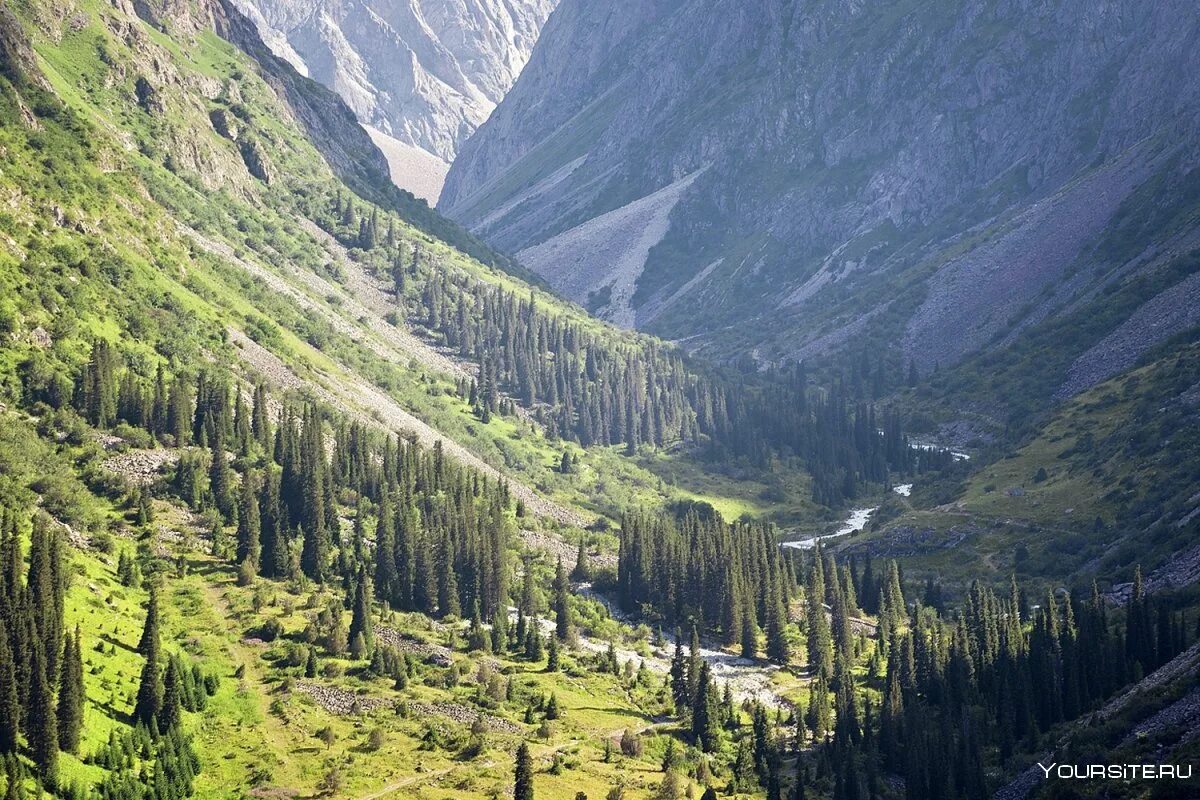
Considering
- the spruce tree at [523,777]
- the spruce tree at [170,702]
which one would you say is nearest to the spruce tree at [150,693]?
the spruce tree at [170,702]

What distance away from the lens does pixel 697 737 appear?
433ft

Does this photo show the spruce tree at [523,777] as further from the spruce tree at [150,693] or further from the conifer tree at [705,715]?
the conifer tree at [705,715]

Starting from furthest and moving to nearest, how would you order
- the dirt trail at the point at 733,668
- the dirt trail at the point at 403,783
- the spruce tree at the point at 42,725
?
the dirt trail at the point at 733,668 < the dirt trail at the point at 403,783 < the spruce tree at the point at 42,725

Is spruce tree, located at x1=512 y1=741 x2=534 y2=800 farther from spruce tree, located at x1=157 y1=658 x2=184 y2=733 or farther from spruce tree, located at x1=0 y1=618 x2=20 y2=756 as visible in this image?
spruce tree, located at x1=0 y1=618 x2=20 y2=756

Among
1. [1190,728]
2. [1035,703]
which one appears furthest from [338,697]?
[1190,728]

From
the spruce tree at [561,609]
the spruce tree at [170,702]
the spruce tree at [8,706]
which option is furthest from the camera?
the spruce tree at [561,609]

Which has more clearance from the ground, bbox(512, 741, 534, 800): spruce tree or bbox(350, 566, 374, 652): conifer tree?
bbox(350, 566, 374, 652): conifer tree

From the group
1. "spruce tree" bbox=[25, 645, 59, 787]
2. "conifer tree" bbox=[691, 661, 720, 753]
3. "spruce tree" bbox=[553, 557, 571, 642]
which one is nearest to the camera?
"spruce tree" bbox=[25, 645, 59, 787]

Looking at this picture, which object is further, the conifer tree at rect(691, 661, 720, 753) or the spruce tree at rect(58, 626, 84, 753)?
the conifer tree at rect(691, 661, 720, 753)

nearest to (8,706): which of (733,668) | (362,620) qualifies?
(362,620)

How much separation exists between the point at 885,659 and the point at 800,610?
21.8 metres

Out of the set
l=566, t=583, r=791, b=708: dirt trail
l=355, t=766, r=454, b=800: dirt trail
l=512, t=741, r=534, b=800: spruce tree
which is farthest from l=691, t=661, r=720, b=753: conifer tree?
l=355, t=766, r=454, b=800: dirt trail

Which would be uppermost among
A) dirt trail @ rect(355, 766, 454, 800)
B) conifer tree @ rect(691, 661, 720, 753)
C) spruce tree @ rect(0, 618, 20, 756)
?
conifer tree @ rect(691, 661, 720, 753)

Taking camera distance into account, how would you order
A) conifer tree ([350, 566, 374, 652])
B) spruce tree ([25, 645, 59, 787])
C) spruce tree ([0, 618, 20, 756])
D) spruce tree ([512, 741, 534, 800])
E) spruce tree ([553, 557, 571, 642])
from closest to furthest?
spruce tree ([25, 645, 59, 787]) < spruce tree ([0, 618, 20, 756]) < spruce tree ([512, 741, 534, 800]) < conifer tree ([350, 566, 374, 652]) < spruce tree ([553, 557, 571, 642])
